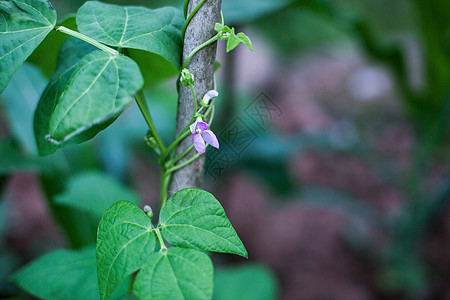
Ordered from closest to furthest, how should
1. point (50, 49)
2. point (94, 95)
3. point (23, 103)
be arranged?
1. point (94, 95)
2. point (50, 49)
3. point (23, 103)

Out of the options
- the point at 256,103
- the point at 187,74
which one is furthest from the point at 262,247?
the point at 187,74

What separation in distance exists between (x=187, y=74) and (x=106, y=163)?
122 centimetres

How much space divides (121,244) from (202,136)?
15 cm

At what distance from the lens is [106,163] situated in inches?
59.4

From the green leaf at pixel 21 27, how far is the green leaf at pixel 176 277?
10.6 inches

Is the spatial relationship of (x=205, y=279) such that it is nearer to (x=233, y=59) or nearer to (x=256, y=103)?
(x=256, y=103)

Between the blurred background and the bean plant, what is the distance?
4.9 inches

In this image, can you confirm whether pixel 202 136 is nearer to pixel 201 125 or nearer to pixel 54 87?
pixel 201 125

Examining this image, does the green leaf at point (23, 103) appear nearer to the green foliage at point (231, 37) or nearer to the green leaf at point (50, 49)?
the green leaf at point (50, 49)

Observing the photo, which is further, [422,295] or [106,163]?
[422,295]

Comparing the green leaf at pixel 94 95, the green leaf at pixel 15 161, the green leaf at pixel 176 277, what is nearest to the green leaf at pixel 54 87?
the green leaf at pixel 94 95

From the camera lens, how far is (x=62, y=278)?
533mm

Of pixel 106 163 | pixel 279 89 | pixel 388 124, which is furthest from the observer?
pixel 279 89

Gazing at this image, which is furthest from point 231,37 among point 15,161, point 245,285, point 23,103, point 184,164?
point 23,103
